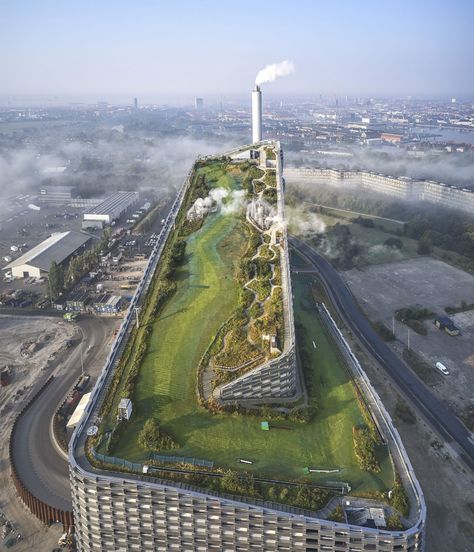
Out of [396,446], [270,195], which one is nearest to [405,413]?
[396,446]

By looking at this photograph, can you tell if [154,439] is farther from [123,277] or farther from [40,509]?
[123,277]

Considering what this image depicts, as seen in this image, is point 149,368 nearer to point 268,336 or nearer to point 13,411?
point 268,336

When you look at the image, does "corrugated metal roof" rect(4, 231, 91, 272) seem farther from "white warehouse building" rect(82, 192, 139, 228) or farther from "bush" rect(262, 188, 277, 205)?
"bush" rect(262, 188, 277, 205)

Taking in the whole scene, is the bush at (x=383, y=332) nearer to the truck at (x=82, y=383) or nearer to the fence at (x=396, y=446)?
the fence at (x=396, y=446)

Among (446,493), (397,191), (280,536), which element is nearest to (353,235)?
(397,191)

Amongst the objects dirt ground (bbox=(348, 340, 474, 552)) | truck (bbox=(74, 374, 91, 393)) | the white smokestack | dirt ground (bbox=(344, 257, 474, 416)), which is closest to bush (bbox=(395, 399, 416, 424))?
dirt ground (bbox=(348, 340, 474, 552))

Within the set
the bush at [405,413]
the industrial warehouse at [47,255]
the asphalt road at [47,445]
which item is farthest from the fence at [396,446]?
the industrial warehouse at [47,255]
